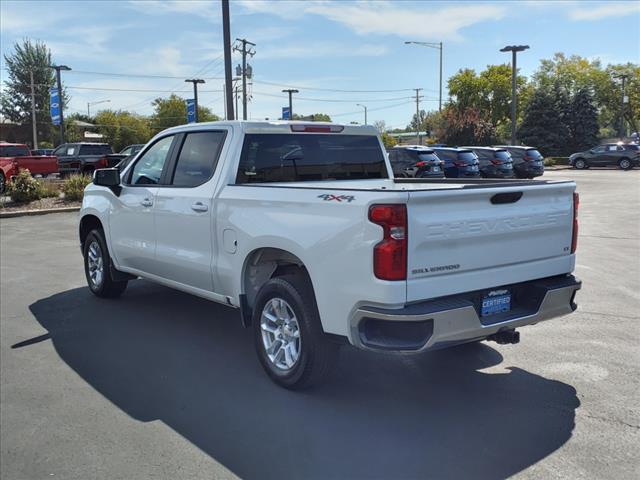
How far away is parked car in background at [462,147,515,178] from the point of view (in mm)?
25406

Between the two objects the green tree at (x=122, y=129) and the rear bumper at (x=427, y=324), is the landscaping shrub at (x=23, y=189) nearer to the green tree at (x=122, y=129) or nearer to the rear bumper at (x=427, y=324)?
the rear bumper at (x=427, y=324)

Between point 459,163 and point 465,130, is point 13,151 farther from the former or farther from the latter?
point 465,130

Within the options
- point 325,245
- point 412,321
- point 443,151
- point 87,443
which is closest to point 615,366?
point 412,321

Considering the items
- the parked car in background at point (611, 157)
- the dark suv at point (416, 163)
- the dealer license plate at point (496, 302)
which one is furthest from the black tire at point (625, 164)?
the dealer license plate at point (496, 302)

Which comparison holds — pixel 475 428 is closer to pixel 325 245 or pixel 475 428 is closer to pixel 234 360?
pixel 325 245

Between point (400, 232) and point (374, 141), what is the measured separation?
2760 mm

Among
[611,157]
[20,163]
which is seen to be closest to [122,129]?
[20,163]

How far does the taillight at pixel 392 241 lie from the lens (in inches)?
141

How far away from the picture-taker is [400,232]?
3.60 metres

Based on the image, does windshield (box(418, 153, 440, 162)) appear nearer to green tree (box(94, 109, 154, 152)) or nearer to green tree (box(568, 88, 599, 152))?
green tree (box(568, 88, 599, 152))

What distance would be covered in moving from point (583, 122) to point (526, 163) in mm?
29333

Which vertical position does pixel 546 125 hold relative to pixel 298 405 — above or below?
above

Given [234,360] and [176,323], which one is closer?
[234,360]

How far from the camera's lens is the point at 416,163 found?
21344 mm
